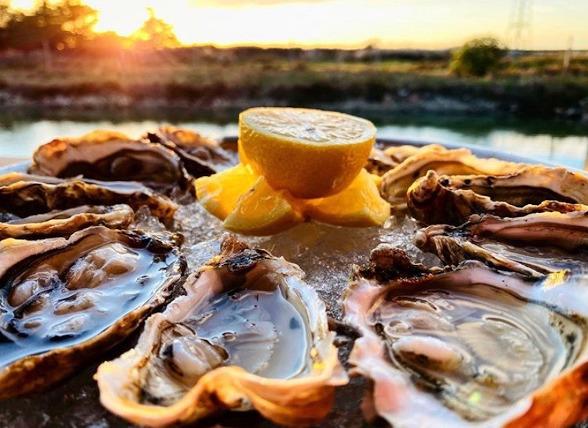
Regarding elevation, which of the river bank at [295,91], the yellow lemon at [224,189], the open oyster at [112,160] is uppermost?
the open oyster at [112,160]

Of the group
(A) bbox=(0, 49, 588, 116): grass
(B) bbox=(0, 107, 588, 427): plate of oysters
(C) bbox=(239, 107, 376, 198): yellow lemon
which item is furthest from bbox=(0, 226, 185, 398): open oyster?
(A) bbox=(0, 49, 588, 116): grass

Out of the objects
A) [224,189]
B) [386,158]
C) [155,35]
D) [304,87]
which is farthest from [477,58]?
[224,189]

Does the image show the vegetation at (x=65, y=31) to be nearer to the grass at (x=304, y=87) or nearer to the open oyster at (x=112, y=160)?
the grass at (x=304, y=87)

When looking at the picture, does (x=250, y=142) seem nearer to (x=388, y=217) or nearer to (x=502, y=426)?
(x=388, y=217)

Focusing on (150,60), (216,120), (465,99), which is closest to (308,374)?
(216,120)

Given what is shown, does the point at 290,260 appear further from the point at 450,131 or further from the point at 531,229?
the point at 450,131

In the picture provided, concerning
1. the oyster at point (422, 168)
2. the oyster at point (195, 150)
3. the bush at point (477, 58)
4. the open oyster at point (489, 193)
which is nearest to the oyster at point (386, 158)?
the oyster at point (422, 168)
